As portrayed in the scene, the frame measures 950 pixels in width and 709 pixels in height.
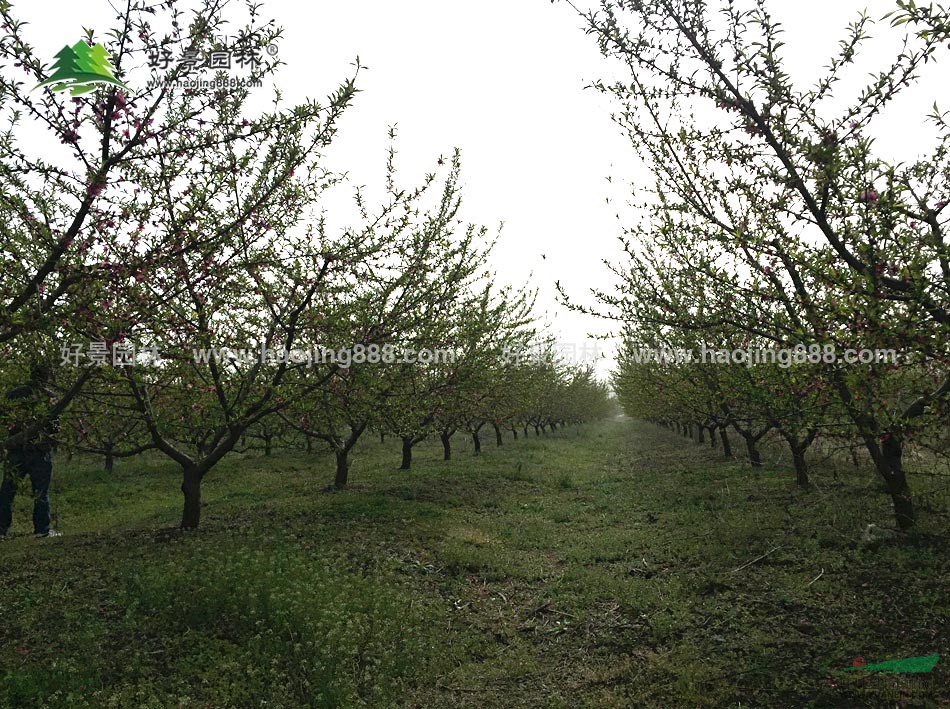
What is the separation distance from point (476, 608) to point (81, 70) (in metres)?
6.59

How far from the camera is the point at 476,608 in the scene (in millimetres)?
6750

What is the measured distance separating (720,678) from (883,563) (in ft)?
12.4

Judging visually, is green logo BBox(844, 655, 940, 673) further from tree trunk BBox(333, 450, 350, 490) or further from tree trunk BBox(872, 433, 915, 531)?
tree trunk BBox(333, 450, 350, 490)

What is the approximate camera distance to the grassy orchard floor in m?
4.68

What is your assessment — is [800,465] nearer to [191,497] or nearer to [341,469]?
[341,469]

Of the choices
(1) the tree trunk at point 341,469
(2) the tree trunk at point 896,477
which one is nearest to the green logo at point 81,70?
(2) the tree trunk at point 896,477

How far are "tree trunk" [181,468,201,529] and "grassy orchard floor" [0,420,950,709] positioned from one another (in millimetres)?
548

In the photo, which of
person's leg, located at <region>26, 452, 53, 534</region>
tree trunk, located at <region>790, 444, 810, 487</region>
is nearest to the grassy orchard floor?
person's leg, located at <region>26, 452, 53, 534</region>

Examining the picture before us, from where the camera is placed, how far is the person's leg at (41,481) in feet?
30.4

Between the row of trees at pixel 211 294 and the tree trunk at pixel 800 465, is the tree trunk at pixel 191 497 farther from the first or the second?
the tree trunk at pixel 800 465

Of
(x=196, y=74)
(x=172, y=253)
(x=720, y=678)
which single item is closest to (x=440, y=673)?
(x=720, y=678)

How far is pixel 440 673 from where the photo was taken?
5.24 metres

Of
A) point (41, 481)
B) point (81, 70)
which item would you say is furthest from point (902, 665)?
point (41, 481)

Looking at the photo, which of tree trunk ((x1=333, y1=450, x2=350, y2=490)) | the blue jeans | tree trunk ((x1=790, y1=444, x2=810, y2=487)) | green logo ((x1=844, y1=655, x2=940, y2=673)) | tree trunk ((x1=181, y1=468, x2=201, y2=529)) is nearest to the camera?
green logo ((x1=844, y1=655, x2=940, y2=673))
